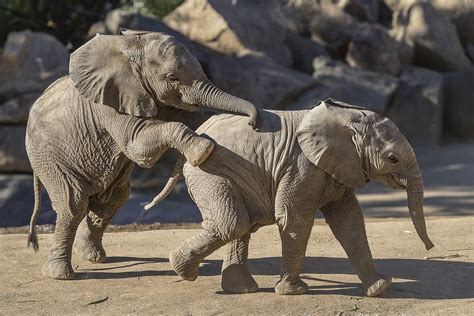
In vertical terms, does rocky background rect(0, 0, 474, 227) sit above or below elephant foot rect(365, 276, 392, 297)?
below

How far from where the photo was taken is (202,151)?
19.9 feet

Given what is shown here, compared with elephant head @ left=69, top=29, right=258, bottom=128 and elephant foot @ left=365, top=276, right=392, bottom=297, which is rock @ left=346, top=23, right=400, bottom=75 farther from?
elephant foot @ left=365, top=276, right=392, bottom=297

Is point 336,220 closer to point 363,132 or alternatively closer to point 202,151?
point 363,132

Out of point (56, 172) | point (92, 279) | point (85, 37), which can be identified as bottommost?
point (85, 37)

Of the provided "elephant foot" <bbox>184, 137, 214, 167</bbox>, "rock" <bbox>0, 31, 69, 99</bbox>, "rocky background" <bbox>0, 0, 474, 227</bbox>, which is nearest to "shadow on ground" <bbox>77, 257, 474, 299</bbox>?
"elephant foot" <bbox>184, 137, 214, 167</bbox>

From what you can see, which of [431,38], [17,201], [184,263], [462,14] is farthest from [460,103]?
[184,263]

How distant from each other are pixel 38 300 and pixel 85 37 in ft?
43.7

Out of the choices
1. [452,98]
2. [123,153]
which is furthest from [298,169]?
[452,98]

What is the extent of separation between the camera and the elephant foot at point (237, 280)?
6.42 meters

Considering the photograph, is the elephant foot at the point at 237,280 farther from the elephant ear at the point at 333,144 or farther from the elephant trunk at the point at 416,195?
the elephant trunk at the point at 416,195

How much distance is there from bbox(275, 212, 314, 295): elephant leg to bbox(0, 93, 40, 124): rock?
8.86 metres

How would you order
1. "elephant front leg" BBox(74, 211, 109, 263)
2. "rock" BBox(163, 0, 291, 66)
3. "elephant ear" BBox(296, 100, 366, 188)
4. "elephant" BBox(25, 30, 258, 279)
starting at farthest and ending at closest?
"rock" BBox(163, 0, 291, 66), "elephant front leg" BBox(74, 211, 109, 263), "elephant" BBox(25, 30, 258, 279), "elephant ear" BBox(296, 100, 366, 188)

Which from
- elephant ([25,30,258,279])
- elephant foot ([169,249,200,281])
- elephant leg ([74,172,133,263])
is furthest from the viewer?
elephant leg ([74,172,133,263])

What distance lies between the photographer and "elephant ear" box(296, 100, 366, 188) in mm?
6008
